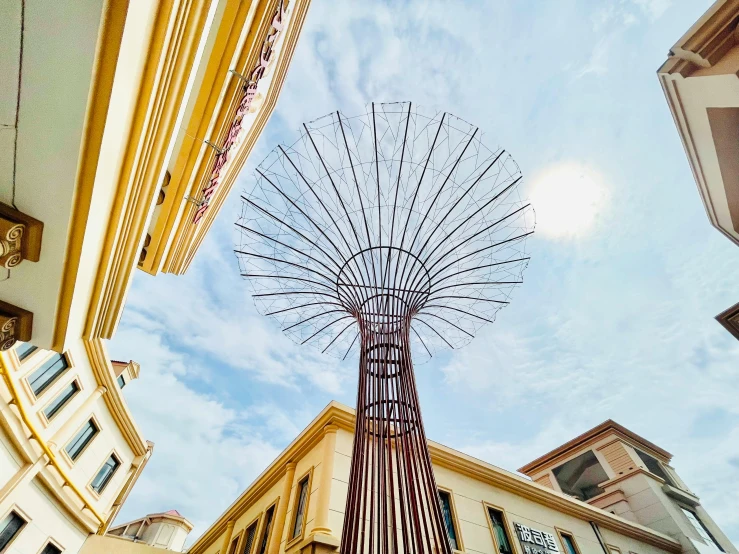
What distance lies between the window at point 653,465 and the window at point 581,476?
5.61ft

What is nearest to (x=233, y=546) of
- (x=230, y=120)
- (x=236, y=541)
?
(x=236, y=541)

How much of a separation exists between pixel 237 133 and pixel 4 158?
4675 millimetres

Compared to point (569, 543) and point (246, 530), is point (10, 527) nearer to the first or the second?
point (246, 530)

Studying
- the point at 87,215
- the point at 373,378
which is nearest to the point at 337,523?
the point at 373,378

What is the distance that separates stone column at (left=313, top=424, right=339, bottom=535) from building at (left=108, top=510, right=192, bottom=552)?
17589mm

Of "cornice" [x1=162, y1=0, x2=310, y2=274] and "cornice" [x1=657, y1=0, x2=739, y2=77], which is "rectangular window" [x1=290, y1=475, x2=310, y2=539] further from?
"cornice" [x1=657, y1=0, x2=739, y2=77]

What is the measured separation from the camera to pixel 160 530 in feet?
62.6

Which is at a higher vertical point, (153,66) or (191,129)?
(191,129)

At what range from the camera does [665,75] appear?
452 centimetres

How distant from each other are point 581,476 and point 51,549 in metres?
18.8

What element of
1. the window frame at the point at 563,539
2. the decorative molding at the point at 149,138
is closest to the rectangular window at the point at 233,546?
the window frame at the point at 563,539

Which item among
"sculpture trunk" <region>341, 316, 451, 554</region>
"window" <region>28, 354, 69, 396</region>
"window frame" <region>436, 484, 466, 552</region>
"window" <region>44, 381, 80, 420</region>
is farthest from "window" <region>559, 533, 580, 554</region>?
"window" <region>28, 354, 69, 396</region>

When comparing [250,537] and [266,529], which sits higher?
[250,537]

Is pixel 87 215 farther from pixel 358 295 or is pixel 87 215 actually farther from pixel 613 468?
pixel 613 468
